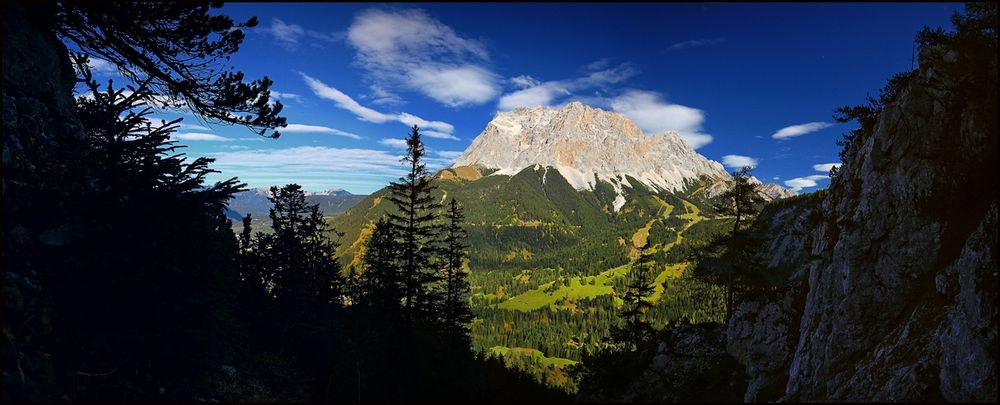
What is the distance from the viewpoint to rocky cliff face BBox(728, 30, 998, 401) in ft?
35.9

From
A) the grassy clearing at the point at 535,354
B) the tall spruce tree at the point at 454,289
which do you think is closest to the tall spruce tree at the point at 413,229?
the tall spruce tree at the point at 454,289

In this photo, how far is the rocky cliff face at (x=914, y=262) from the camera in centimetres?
1093

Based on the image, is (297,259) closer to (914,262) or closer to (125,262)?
(125,262)

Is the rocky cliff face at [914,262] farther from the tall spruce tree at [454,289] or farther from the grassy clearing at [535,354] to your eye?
the grassy clearing at [535,354]

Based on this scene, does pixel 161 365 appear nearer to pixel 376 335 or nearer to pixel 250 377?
pixel 250 377

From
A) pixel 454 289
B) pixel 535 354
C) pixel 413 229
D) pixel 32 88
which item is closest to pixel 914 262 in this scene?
pixel 413 229

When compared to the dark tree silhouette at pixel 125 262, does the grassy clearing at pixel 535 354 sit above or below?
below

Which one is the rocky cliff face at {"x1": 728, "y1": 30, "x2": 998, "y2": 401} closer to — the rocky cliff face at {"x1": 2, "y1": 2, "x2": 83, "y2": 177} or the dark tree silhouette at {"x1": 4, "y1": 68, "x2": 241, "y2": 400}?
the dark tree silhouette at {"x1": 4, "y1": 68, "x2": 241, "y2": 400}

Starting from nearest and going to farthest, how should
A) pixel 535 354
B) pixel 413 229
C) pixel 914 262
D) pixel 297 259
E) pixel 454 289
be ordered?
pixel 914 262
pixel 413 229
pixel 454 289
pixel 297 259
pixel 535 354

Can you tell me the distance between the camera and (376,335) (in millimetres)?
24219

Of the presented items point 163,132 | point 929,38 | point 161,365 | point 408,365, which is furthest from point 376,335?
point 929,38

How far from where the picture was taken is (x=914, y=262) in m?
14.8

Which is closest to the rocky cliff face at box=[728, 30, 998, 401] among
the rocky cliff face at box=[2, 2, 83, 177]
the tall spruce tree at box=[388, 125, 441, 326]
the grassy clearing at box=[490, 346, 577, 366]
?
the tall spruce tree at box=[388, 125, 441, 326]

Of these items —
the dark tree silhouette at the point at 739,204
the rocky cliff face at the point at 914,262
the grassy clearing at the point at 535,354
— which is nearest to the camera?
the rocky cliff face at the point at 914,262
